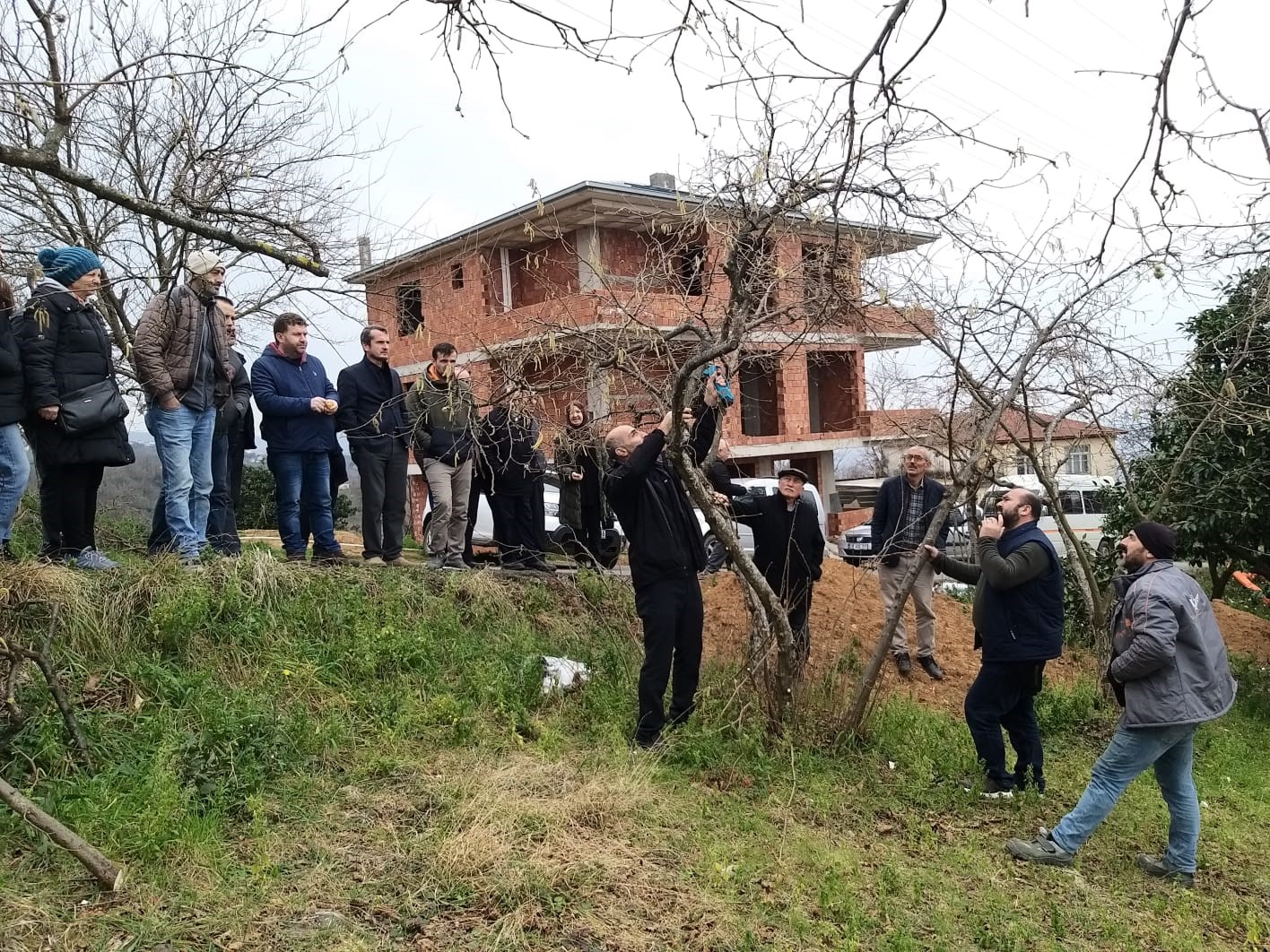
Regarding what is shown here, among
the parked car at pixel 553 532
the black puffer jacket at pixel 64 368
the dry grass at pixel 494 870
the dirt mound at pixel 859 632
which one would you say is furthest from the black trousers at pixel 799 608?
the black puffer jacket at pixel 64 368

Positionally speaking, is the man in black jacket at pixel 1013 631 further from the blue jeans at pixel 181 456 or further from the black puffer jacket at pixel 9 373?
the black puffer jacket at pixel 9 373

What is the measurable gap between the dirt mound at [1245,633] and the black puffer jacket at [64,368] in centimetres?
1097

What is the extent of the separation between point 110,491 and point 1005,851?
39.3 feet

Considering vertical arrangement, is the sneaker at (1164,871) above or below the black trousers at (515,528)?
below

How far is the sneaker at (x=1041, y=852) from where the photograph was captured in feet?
14.9

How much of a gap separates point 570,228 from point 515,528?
2708 mm

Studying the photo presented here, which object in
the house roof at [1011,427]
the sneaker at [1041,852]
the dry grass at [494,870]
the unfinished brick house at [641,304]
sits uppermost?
the unfinished brick house at [641,304]

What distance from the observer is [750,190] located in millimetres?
4895

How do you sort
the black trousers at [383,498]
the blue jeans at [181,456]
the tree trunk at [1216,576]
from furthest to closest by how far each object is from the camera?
the tree trunk at [1216,576] < the black trousers at [383,498] < the blue jeans at [181,456]

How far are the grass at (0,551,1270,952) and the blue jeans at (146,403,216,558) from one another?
0.44 meters

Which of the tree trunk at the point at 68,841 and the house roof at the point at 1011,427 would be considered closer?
the tree trunk at the point at 68,841

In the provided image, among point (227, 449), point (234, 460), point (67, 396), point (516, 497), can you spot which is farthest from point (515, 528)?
point (67, 396)

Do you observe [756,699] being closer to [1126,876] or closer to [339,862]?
[1126,876]

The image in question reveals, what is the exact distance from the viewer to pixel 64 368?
18.5 feet
